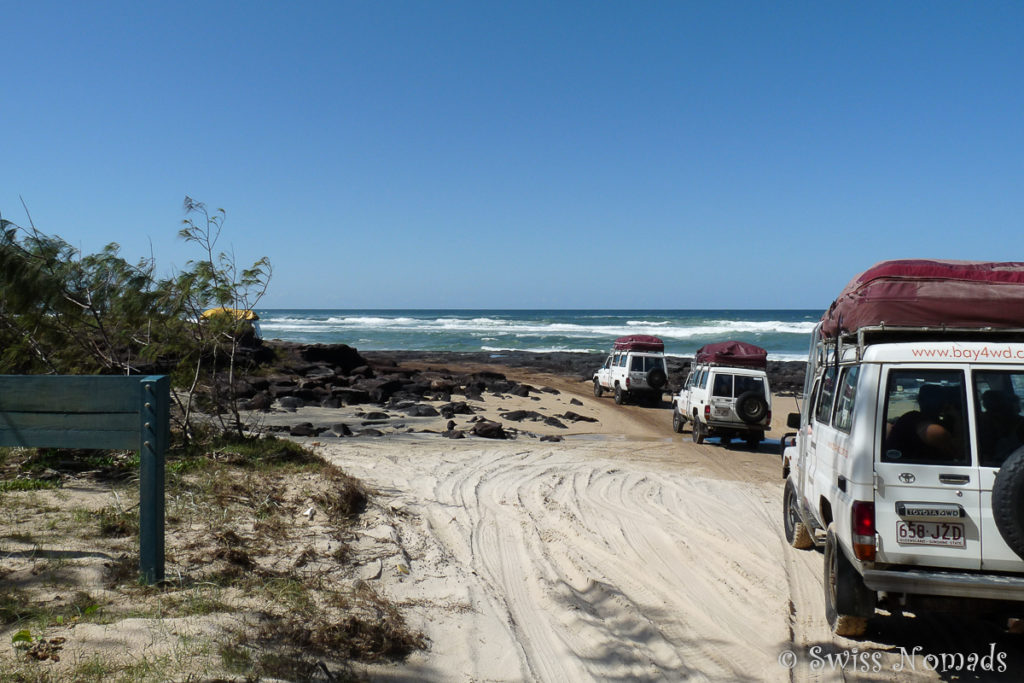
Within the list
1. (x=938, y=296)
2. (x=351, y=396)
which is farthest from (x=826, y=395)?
(x=351, y=396)

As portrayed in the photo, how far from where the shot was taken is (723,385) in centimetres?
1808

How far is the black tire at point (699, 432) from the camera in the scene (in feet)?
59.9

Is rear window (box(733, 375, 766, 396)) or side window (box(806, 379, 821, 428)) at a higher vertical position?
side window (box(806, 379, 821, 428))

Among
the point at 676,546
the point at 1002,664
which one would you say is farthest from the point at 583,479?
the point at 1002,664

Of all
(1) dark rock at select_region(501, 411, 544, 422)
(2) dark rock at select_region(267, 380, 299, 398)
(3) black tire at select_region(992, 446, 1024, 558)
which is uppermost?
(3) black tire at select_region(992, 446, 1024, 558)

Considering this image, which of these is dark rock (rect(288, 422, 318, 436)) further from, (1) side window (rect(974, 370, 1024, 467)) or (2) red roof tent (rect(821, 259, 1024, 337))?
(1) side window (rect(974, 370, 1024, 467))

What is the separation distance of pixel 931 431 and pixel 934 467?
0.25m

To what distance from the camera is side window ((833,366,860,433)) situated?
17.3 ft

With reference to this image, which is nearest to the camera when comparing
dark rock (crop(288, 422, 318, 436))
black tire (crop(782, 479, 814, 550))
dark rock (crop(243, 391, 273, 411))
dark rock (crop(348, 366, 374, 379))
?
black tire (crop(782, 479, 814, 550))

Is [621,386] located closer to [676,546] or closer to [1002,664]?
[676,546]

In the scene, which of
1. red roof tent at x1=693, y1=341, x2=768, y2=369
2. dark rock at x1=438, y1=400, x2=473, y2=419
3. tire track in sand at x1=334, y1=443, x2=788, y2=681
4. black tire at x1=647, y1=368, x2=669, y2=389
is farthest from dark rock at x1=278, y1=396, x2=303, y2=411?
black tire at x1=647, y1=368, x2=669, y2=389

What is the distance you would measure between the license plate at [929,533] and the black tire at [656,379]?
73.4 feet

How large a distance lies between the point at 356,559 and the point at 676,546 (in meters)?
3.42

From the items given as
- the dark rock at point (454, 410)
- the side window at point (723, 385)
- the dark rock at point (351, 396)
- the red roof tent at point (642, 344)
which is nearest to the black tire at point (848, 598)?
the side window at point (723, 385)
